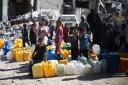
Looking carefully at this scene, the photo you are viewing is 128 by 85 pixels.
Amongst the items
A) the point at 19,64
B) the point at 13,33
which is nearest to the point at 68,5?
the point at 13,33

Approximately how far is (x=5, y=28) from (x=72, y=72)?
20.2m

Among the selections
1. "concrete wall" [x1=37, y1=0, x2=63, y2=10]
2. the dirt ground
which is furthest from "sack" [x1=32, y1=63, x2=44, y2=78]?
"concrete wall" [x1=37, y1=0, x2=63, y2=10]

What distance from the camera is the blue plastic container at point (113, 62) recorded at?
16172 millimetres

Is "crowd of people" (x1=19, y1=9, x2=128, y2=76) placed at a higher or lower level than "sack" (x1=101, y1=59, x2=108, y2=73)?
higher

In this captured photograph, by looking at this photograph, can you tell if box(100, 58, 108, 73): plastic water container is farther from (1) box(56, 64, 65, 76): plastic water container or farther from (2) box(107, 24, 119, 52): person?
(2) box(107, 24, 119, 52): person

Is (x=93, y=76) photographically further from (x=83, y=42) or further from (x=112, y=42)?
(x=112, y=42)

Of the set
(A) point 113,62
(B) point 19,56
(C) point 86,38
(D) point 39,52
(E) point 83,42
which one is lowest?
(B) point 19,56

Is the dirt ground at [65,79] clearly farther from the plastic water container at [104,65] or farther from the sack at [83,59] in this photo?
the sack at [83,59]

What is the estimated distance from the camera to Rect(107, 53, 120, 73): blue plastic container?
53.1 feet

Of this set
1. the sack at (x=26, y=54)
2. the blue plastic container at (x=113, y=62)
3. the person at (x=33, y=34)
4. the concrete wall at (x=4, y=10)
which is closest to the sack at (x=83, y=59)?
the blue plastic container at (x=113, y=62)

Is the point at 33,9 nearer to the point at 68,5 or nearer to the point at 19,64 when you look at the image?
the point at 68,5

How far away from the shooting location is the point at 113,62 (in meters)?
16.2

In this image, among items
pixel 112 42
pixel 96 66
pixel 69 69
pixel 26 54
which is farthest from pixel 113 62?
pixel 26 54

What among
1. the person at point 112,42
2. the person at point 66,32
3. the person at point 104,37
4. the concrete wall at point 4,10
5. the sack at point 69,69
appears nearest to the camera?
the sack at point 69,69
